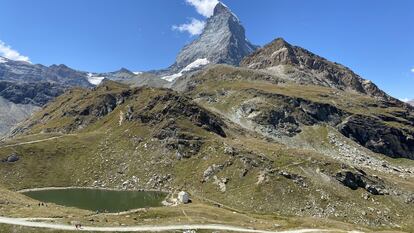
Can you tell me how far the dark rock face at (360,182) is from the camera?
171 metres

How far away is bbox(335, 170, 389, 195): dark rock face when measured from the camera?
171 m

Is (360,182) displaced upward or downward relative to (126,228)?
upward

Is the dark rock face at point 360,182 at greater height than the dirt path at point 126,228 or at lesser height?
greater

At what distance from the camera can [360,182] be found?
572 ft

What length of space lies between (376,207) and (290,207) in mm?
29741

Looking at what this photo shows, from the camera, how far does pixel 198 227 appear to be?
294 feet

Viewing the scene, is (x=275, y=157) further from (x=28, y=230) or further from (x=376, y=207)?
(x=28, y=230)

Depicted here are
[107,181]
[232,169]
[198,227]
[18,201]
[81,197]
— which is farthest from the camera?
[107,181]

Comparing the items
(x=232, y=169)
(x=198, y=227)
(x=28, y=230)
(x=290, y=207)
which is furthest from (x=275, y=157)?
(x=28, y=230)

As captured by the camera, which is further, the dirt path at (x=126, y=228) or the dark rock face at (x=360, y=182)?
the dark rock face at (x=360, y=182)

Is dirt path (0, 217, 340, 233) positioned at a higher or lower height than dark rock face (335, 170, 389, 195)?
lower

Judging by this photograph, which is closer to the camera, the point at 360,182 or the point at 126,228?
the point at 126,228

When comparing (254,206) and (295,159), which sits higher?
(295,159)

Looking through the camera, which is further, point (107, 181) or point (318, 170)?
point (107, 181)
